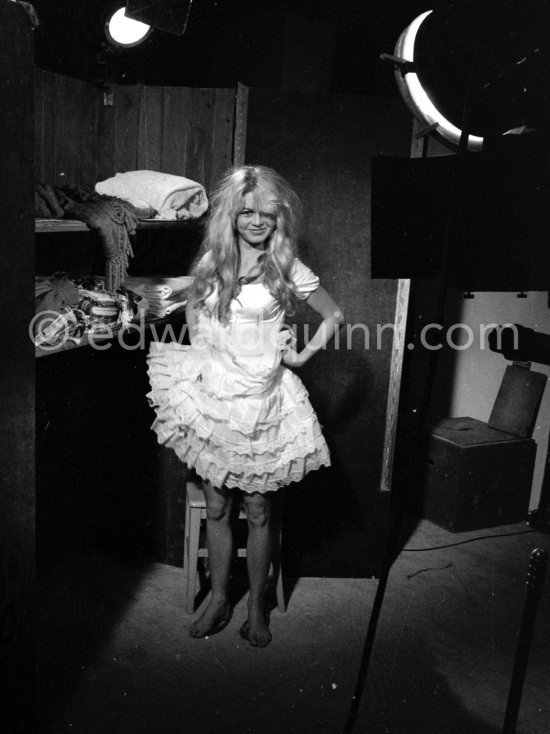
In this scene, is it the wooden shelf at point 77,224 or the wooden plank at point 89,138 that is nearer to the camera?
the wooden shelf at point 77,224

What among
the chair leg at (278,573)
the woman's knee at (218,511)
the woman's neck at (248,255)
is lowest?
the chair leg at (278,573)

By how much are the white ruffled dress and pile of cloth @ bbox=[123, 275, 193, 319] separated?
0.55 ft

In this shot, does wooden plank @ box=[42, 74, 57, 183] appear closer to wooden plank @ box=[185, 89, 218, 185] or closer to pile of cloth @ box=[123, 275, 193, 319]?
pile of cloth @ box=[123, 275, 193, 319]

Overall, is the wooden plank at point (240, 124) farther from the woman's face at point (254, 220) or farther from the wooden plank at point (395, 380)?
the wooden plank at point (395, 380)

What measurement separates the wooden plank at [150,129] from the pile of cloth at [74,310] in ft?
2.70

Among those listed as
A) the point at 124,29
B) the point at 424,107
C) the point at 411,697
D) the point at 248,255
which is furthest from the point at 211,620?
the point at 124,29

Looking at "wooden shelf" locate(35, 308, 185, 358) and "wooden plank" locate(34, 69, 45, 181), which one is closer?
"wooden shelf" locate(35, 308, 185, 358)

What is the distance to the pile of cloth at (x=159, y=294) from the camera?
279 cm

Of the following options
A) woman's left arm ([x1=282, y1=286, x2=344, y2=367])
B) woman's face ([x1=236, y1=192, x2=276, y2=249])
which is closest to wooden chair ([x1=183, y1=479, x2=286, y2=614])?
woman's left arm ([x1=282, y1=286, x2=344, y2=367])

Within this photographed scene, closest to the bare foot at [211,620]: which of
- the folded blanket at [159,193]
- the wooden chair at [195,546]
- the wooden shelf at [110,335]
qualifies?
the wooden chair at [195,546]

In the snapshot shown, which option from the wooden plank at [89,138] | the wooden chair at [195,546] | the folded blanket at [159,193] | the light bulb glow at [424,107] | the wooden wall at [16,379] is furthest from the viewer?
the wooden plank at [89,138]

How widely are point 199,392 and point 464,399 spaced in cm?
223

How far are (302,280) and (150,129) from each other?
1.10 metres

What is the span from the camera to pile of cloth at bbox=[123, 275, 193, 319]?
9.14 feet
